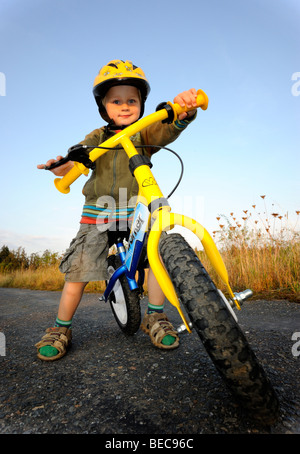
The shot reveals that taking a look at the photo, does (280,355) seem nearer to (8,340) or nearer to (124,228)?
(124,228)

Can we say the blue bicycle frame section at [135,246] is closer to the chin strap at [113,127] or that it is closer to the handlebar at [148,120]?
the handlebar at [148,120]

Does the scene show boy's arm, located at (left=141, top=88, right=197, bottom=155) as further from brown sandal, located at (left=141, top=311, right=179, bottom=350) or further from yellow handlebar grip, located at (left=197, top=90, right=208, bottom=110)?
brown sandal, located at (left=141, top=311, right=179, bottom=350)

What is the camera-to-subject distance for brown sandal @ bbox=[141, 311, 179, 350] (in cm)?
180

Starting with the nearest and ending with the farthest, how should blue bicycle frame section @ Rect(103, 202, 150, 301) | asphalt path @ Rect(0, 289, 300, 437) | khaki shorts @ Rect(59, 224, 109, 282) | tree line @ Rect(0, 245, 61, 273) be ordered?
asphalt path @ Rect(0, 289, 300, 437) < blue bicycle frame section @ Rect(103, 202, 150, 301) < khaki shorts @ Rect(59, 224, 109, 282) < tree line @ Rect(0, 245, 61, 273)

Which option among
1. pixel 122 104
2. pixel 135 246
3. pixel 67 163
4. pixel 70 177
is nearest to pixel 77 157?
pixel 70 177

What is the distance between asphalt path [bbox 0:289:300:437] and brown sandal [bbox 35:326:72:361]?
44mm

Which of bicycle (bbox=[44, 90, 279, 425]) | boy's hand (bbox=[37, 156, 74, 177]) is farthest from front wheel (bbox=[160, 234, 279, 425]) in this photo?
boy's hand (bbox=[37, 156, 74, 177])

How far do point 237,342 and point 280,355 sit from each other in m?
0.94

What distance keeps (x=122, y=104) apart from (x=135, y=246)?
115 centimetres

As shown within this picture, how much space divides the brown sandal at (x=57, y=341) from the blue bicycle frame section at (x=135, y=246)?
0.42m

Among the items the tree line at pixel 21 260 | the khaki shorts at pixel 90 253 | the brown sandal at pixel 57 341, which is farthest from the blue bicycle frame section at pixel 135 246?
the tree line at pixel 21 260

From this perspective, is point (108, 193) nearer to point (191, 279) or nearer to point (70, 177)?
point (70, 177)

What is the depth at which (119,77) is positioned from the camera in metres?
1.90
